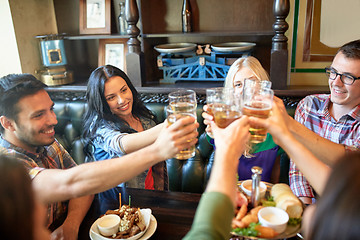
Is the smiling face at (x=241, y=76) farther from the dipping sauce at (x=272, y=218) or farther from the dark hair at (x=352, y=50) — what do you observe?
the dipping sauce at (x=272, y=218)

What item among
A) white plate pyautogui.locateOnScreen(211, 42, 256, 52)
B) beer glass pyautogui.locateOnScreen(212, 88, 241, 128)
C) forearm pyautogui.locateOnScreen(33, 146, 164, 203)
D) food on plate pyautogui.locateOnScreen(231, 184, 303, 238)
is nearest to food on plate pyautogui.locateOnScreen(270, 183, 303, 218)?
food on plate pyautogui.locateOnScreen(231, 184, 303, 238)

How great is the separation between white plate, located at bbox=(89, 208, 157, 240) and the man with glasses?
0.83 m

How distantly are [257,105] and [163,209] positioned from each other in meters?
0.69

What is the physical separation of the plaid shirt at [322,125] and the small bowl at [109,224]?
1121 millimetres

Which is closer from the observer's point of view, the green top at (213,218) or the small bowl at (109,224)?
the green top at (213,218)

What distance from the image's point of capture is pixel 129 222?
1.29 metres

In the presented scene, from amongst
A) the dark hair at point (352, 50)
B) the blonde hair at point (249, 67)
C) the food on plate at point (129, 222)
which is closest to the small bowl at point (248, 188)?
the food on plate at point (129, 222)

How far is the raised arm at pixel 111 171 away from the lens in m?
1.15

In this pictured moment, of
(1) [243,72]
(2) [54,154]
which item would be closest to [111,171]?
(2) [54,154]

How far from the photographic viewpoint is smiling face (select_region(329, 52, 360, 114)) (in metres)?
1.64

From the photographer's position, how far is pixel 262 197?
1.24m

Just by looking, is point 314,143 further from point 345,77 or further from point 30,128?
point 30,128

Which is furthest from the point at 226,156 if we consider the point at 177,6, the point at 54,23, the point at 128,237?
the point at 54,23

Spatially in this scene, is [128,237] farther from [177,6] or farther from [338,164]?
[177,6]
